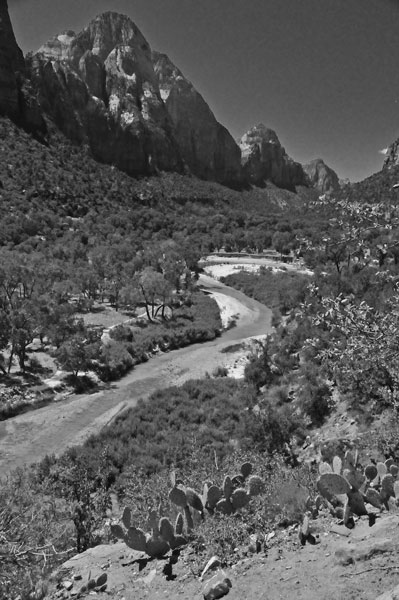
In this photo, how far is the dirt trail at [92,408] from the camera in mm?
21812

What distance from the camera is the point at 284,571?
572cm

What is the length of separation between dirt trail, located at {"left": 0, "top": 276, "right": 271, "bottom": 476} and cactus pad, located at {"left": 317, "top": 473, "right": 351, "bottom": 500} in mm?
16347

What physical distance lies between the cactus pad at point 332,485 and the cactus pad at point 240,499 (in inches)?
59.1

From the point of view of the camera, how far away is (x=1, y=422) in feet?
81.3

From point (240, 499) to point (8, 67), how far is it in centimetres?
15382

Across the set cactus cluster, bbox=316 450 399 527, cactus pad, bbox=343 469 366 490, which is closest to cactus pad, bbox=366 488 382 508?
cactus cluster, bbox=316 450 399 527

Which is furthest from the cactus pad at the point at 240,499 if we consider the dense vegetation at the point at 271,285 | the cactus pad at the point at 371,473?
the dense vegetation at the point at 271,285

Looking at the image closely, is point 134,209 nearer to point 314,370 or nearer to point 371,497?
point 314,370

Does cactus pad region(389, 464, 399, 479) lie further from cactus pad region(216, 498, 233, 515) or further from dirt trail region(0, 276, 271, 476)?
dirt trail region(0, 276, 271, 476)

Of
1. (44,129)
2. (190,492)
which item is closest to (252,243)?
(44,129)

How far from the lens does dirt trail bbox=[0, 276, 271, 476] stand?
2181 centimetres

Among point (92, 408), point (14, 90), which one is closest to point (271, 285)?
point (92, 408)

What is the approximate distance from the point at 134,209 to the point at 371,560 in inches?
4903

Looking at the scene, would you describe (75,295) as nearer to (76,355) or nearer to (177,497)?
(76,355)
